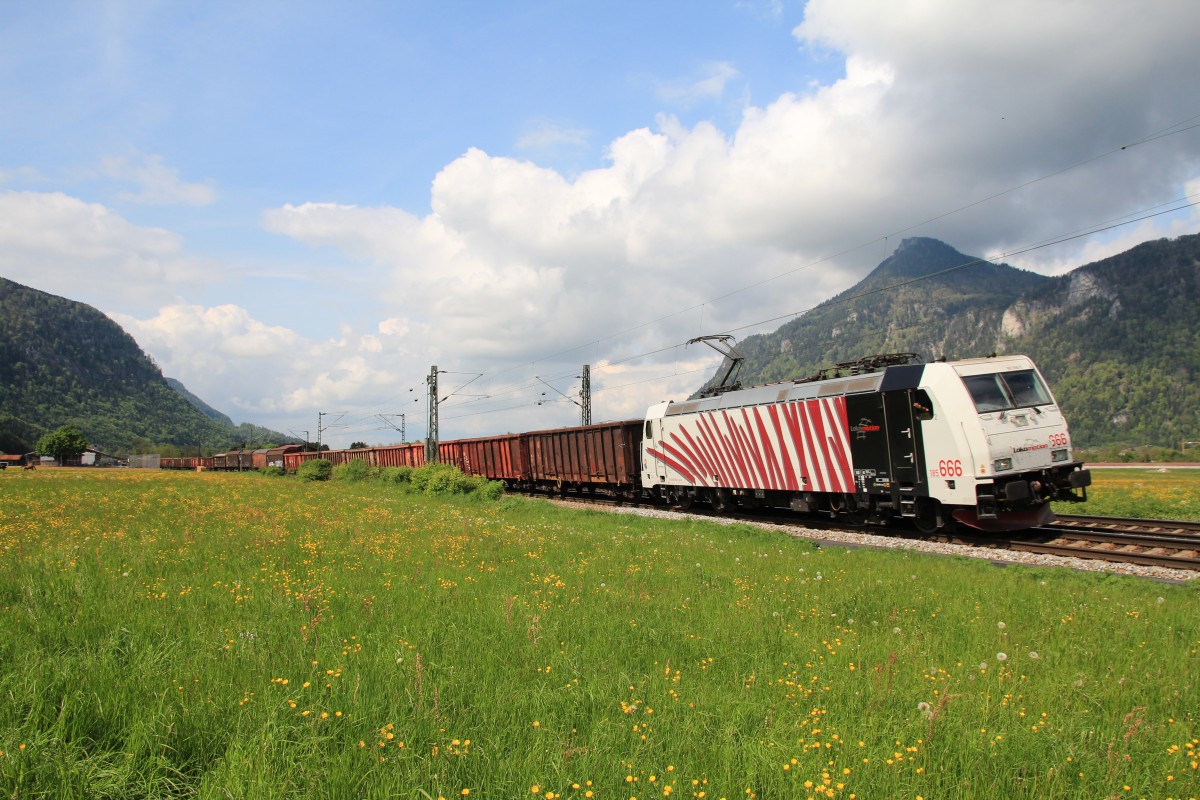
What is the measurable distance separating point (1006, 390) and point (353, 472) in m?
38.2

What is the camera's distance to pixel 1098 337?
129m

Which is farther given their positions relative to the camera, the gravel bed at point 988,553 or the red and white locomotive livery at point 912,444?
the red and white locomotive livery at point 912,444

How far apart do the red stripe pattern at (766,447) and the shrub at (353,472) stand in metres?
25.5

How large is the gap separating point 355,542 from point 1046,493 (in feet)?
47.7

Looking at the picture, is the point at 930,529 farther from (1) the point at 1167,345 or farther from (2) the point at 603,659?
(1) the point at 1167,345

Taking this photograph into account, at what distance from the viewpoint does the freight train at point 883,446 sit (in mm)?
14039

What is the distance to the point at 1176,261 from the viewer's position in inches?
5645

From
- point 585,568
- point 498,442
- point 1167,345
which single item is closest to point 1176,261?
point 1167,345

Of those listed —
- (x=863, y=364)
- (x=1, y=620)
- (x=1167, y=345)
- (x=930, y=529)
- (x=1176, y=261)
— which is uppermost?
(x=1176, y=261)

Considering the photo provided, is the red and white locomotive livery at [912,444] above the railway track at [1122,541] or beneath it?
above

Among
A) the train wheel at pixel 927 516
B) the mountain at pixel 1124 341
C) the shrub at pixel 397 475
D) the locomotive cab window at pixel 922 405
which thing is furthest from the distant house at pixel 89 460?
the mountain at pixel 1124 341

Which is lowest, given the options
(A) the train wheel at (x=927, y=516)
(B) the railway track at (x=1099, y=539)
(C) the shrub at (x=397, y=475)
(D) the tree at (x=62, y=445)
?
(B) the railway track at (x=1099, y=539)

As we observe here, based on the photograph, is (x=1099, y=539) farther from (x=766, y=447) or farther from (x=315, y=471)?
(x=315, y=471)

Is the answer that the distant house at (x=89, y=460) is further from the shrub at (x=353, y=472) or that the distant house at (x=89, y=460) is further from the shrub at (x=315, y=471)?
the shrub at (x=353, y=472)
